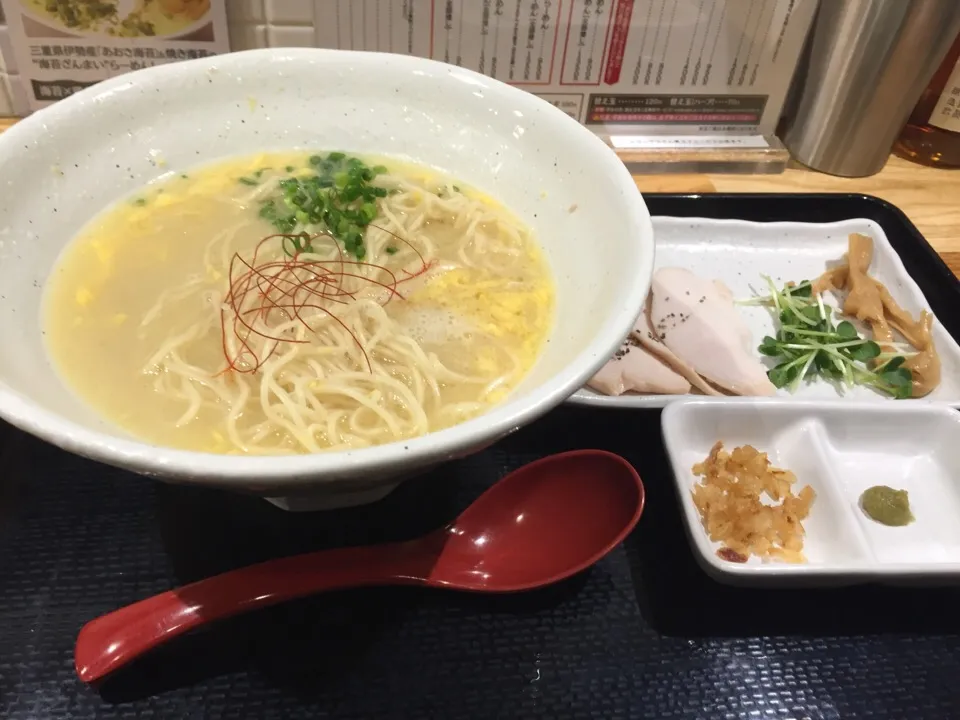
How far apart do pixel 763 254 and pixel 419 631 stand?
145 centimetres

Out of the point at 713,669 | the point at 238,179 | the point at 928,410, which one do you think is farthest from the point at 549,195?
the point at 928,410

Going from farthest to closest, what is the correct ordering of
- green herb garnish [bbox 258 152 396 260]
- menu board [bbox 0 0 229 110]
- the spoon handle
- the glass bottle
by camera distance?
the glass bottle, menu board [bbox 0 0 229 110], green herb garnish [bbox 258 152 396 260], the spoon handle

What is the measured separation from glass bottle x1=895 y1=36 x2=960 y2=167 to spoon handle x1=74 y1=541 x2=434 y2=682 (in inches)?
79.1

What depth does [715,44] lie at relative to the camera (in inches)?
78.5

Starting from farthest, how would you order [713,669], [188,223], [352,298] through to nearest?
[188,223] → [352,298] → [713,669]

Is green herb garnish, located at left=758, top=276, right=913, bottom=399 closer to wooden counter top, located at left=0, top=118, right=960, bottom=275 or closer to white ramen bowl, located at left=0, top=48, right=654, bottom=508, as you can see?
wooden counter top, located at left=0, top=118, right=960, bottom=275

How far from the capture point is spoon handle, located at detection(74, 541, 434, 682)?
3.15ft

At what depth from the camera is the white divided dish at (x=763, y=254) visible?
1881 millimetres

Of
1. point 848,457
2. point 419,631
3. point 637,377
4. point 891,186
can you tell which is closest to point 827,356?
point 848,457

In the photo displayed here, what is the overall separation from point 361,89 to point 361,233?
1.00ft

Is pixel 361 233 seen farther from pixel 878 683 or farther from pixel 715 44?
pixel 715 44

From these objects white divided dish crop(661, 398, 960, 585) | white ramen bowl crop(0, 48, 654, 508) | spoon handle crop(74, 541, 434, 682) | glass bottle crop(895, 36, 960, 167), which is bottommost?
white divided dish crop(661, 398, 960, 585)

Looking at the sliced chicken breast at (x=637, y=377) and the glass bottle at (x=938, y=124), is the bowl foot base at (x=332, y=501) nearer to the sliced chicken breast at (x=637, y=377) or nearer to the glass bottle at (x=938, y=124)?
the sliced chicken breast at (x=637, y=377)

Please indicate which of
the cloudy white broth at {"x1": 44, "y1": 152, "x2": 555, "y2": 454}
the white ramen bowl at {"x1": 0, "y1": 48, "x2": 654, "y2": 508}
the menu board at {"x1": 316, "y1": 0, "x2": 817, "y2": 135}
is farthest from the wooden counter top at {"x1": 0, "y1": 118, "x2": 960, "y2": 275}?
the cloudy white broth at {"x1": 44, "y1": 152, "x2": 555, "y2": 454}
